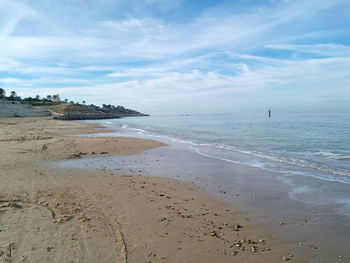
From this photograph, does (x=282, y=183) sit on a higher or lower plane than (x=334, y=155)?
lower

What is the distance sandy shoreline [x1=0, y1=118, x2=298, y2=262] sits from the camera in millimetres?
4645

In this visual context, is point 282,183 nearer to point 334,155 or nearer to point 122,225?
point 122,225

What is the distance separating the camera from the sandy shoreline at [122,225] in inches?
183

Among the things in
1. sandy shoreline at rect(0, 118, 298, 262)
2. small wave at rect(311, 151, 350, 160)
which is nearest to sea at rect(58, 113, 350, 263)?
small wave at rect(311, 151, 350, 160)

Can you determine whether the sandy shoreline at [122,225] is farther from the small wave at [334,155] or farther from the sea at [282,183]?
the small wave at [334,155]

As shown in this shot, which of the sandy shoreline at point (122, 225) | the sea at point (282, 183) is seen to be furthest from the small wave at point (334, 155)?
the sandy shoreline at point (122, 225)

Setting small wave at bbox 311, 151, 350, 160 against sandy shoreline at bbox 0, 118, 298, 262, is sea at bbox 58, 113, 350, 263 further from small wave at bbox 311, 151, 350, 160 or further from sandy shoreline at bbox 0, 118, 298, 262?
sandy shoreline at bbox 0, 118, 298, 262

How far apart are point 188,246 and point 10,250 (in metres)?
3.18

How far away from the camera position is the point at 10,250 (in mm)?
4574

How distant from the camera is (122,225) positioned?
5.83 metres

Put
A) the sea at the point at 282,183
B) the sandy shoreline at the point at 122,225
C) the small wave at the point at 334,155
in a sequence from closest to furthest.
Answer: the sandy shoreline at the point at 122,225 → the sea at the point at 282,183 → the small wave at the point at 334,155

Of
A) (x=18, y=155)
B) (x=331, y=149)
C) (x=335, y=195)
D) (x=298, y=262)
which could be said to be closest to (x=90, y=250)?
(x=298, y=262)

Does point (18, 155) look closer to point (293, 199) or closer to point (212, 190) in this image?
point (212, 190)

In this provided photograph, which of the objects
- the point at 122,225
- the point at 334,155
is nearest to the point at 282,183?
the point at 122,225
